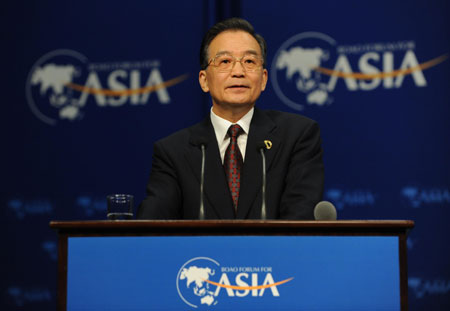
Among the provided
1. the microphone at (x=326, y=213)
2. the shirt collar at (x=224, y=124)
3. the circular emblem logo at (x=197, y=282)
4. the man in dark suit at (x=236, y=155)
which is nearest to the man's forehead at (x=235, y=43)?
the man in dark suit at (x=236, y=155)

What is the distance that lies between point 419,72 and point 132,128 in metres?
1.62

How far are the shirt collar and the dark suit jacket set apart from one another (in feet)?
0.07

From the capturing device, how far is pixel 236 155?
6.85ft

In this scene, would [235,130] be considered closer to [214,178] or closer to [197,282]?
[214,178]

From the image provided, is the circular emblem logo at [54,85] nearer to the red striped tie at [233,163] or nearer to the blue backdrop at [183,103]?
the blue backdrop at [183,103]

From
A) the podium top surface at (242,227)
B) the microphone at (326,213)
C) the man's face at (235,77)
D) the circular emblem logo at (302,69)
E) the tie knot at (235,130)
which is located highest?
the circular emblem logo at (302,69)

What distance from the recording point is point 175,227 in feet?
4.52

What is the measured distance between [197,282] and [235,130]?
2.91ft

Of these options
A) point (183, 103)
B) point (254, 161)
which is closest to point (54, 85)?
point (183, 103)

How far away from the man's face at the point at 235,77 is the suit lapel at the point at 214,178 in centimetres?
15

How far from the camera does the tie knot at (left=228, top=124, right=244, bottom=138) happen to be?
212cm

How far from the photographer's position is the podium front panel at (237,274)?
1.33m

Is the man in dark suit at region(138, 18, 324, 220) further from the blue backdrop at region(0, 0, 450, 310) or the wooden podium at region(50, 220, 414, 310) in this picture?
the blue backdrop at region(0, 0, 450, 310)

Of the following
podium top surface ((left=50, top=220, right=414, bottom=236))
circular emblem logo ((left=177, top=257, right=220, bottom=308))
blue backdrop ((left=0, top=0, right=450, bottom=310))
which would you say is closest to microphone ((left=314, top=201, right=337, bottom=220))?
podium top surface ((left=50, top=220, right=414, bottom=236))
